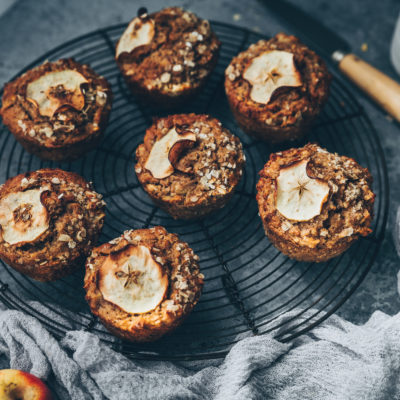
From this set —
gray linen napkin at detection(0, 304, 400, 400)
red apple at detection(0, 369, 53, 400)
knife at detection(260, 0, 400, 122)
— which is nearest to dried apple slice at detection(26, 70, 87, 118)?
gray linen napkin at detection(0, 304, 400, 400)

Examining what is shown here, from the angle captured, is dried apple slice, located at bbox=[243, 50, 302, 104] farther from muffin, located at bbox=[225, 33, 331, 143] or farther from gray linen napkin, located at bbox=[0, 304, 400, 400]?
gray linen napkin, located at bbox=[0, 304, 400, 400]

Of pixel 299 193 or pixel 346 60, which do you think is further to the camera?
pixel 346 60

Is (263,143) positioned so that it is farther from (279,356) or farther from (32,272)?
(32,272)

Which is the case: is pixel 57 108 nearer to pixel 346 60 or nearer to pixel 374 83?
pixel 346 60

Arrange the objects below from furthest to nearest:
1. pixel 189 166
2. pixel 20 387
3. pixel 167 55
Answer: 1. pixel 167 55
2. pixel 189 166
3. pixel 20 387

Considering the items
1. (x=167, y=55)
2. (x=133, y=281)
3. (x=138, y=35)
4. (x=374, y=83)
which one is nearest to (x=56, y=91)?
(x=138, y=35)

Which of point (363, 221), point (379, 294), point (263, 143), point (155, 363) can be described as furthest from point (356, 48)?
point (155, 363)

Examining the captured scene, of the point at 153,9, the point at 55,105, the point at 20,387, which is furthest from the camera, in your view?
the point at 153,9
